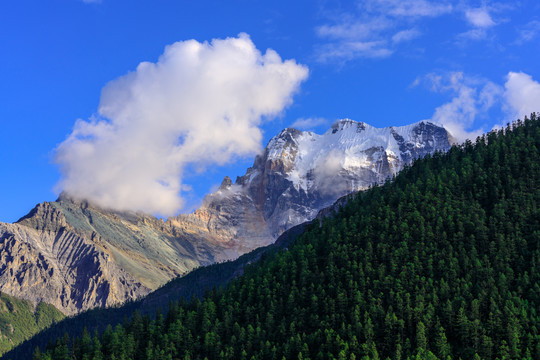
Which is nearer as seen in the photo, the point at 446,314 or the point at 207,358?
the point at 446,314

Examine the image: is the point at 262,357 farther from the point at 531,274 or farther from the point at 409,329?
the point at 531,274

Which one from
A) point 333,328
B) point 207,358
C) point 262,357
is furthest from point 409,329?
point 207,358

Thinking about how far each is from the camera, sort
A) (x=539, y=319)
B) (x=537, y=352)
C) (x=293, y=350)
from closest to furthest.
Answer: (x=537, y=352)
(x=539, y=319)
(x=293, y=350)

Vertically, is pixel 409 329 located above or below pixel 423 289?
below

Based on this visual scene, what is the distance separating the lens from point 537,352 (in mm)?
164875

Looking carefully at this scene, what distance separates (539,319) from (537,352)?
1322 centimetres

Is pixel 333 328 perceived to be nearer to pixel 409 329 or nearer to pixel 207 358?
pixel 409 329

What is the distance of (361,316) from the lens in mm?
192500

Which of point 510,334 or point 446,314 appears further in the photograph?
point 446,314

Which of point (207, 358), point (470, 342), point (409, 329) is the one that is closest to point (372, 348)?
point (409, 329)

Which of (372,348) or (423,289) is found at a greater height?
(423,289)

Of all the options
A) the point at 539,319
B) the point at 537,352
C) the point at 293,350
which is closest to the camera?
the point at 537,352

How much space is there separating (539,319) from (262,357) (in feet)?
250

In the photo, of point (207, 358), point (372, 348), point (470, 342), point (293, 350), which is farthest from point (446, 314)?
point (207, 358)
